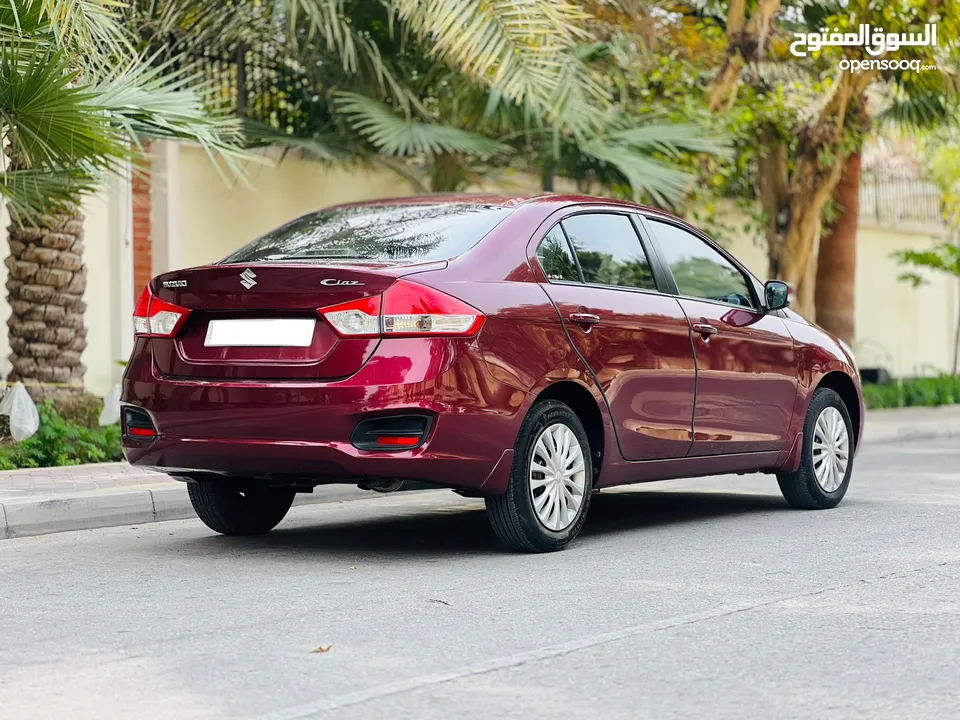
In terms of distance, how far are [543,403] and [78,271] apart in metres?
6.62

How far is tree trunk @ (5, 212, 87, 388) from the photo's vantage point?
1162 cm

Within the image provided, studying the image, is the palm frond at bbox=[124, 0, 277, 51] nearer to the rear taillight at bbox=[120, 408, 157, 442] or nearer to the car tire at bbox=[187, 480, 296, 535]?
the car tire at bbox=[187, 480, 296, 535]

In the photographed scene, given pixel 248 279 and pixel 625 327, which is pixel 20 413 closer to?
pixel 248 279

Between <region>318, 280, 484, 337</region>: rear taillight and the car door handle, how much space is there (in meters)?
0.81

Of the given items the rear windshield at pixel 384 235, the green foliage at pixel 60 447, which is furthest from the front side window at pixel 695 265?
the green foliage at pixel 60 447

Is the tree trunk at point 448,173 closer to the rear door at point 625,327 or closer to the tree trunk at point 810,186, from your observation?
the tree trunk at point 810,186

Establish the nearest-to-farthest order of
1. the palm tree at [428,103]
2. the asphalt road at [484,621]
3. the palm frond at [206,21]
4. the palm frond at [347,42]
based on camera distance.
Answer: the asphalt road at [484,621] → the palm frond at [206,21] → the palm frond at [347,42] → the palm tree at [428,103]

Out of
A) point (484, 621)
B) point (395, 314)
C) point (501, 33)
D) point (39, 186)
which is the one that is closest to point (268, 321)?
point (395, 314)

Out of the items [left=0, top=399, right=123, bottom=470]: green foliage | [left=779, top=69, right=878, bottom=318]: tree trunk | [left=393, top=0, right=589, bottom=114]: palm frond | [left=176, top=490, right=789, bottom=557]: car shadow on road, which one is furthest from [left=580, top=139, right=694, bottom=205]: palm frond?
[left=0, top=399, right=123, bottom=470]: green foliage

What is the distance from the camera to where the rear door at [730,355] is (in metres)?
7.42

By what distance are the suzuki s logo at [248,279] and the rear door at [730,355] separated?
233cm

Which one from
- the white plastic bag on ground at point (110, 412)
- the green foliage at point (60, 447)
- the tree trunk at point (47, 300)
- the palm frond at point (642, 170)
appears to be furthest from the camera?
the palm frond at point (642, 170)

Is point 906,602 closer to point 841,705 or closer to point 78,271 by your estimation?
point 841,705

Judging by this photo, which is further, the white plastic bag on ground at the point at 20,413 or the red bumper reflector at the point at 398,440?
the white plastic bag on ground at the point at 20,413
